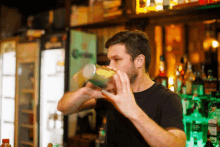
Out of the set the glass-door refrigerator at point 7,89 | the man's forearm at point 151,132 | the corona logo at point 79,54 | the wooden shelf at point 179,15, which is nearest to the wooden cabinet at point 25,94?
the glass-door refrigerator at point 7,89

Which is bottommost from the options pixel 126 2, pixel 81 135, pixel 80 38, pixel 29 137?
pixel 29 137

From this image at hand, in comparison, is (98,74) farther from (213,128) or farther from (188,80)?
(188,80)

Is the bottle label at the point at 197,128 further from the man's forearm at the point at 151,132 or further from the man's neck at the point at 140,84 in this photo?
the man's forearm at the point at 151,132

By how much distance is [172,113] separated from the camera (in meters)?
1.18

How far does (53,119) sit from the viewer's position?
3.40m

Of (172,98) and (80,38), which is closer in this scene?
(172,98)

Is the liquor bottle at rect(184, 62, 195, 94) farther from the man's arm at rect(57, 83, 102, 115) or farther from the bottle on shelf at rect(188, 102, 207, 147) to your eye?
the man's arm at rect(57, 83, 102, 115)

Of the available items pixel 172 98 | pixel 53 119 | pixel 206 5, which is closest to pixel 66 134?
pixel 53 119

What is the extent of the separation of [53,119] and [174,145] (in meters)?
2.73

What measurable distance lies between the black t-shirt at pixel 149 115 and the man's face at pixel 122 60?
17 centimetres

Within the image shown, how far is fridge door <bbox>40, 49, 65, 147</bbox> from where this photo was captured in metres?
3.35

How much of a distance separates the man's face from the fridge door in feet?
6.85

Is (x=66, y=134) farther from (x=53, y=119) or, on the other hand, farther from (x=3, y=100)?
(x=3, y=100)

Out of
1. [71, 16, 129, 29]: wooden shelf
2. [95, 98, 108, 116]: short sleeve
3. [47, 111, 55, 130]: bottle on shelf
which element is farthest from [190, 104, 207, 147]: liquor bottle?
[47, 111, 55, 130]: bottle on shelf
